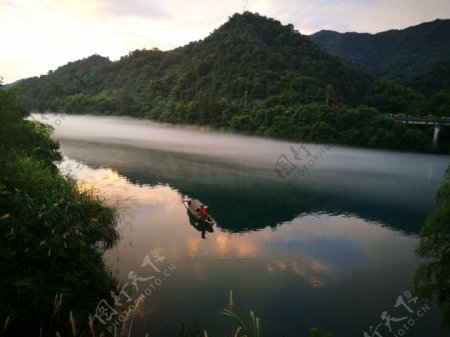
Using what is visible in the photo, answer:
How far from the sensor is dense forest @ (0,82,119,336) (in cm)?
1352

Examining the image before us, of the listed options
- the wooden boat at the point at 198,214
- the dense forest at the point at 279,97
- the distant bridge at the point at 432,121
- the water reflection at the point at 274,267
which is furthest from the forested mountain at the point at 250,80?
the wooden boat at the point at 198,214

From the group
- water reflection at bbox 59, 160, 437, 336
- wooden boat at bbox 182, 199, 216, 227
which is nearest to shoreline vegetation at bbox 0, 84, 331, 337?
water reflection at bbox 59, 160, 437, 336

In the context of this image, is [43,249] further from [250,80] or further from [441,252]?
[250,80]

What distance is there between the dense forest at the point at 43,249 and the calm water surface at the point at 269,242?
112 inches

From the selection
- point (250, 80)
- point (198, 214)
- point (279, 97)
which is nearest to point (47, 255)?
point (198, 214)

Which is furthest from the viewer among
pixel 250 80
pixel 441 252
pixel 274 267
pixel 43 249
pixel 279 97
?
pixel 250 80

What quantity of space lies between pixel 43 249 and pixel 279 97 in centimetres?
11410

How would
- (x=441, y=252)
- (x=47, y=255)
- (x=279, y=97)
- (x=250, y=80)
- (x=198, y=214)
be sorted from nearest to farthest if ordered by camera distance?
(x=47, y=255) < (x=441, y=252) < (x=198, y=214) < (x=279, y=97) < (x=250, y=80)

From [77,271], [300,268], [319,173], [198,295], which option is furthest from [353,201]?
[77,271]

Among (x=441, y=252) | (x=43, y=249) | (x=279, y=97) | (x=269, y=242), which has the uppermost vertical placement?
(x=279, y=97)

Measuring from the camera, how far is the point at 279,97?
123312mm

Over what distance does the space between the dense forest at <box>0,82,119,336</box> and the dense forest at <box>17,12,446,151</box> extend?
90.5 meters

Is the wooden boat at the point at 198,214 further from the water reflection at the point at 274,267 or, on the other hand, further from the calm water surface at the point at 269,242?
the water reflection at the point at 274,267

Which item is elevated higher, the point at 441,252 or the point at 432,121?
the point at 432,121
